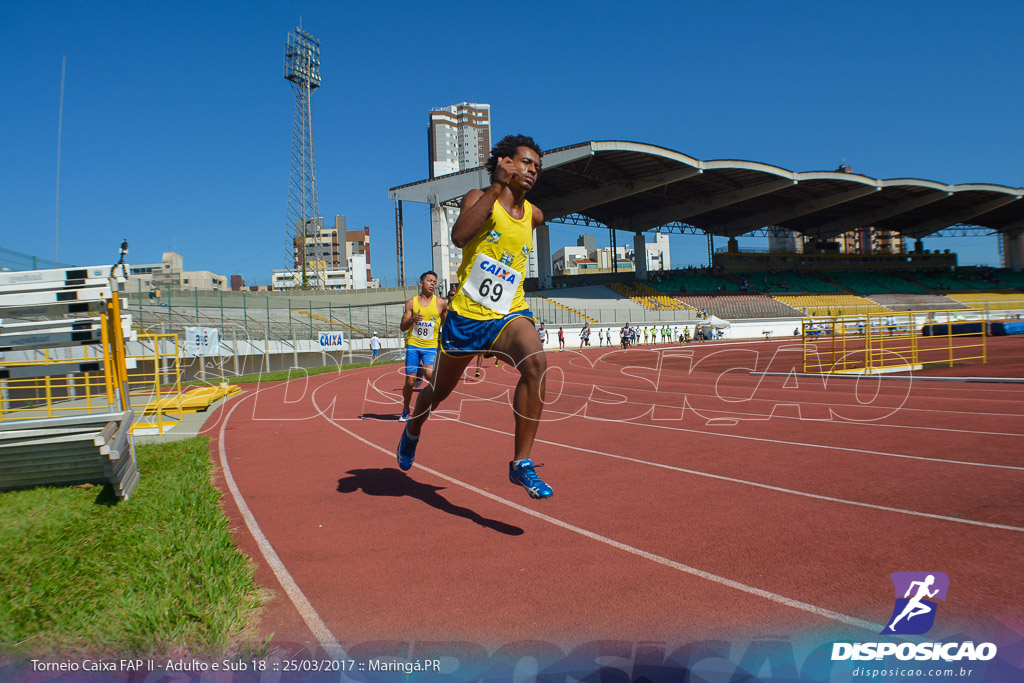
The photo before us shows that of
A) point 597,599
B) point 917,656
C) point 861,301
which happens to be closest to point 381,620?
point 597,599

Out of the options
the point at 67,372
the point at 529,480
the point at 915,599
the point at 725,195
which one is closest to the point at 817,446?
the point at 915,599

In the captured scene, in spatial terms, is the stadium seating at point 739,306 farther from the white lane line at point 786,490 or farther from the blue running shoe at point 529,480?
the blue running shoe at point 529,480

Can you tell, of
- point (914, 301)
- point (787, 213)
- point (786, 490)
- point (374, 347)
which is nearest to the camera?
point (786, 490)

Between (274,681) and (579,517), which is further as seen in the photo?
(579,517)

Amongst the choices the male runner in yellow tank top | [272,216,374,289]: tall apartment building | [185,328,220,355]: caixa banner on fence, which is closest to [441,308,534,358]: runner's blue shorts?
the male runner in yellow tank top

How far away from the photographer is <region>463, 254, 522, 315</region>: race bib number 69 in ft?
12.3

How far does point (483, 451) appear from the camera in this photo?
654cm

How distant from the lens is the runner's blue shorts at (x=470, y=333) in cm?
378

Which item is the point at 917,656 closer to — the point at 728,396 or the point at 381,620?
the point at 381,620

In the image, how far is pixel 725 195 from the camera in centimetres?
4759

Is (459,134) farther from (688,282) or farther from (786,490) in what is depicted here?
(786,490)

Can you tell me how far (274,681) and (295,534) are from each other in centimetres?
181

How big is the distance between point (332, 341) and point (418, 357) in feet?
79.1

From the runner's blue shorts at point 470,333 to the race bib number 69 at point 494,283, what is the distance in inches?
3.6
